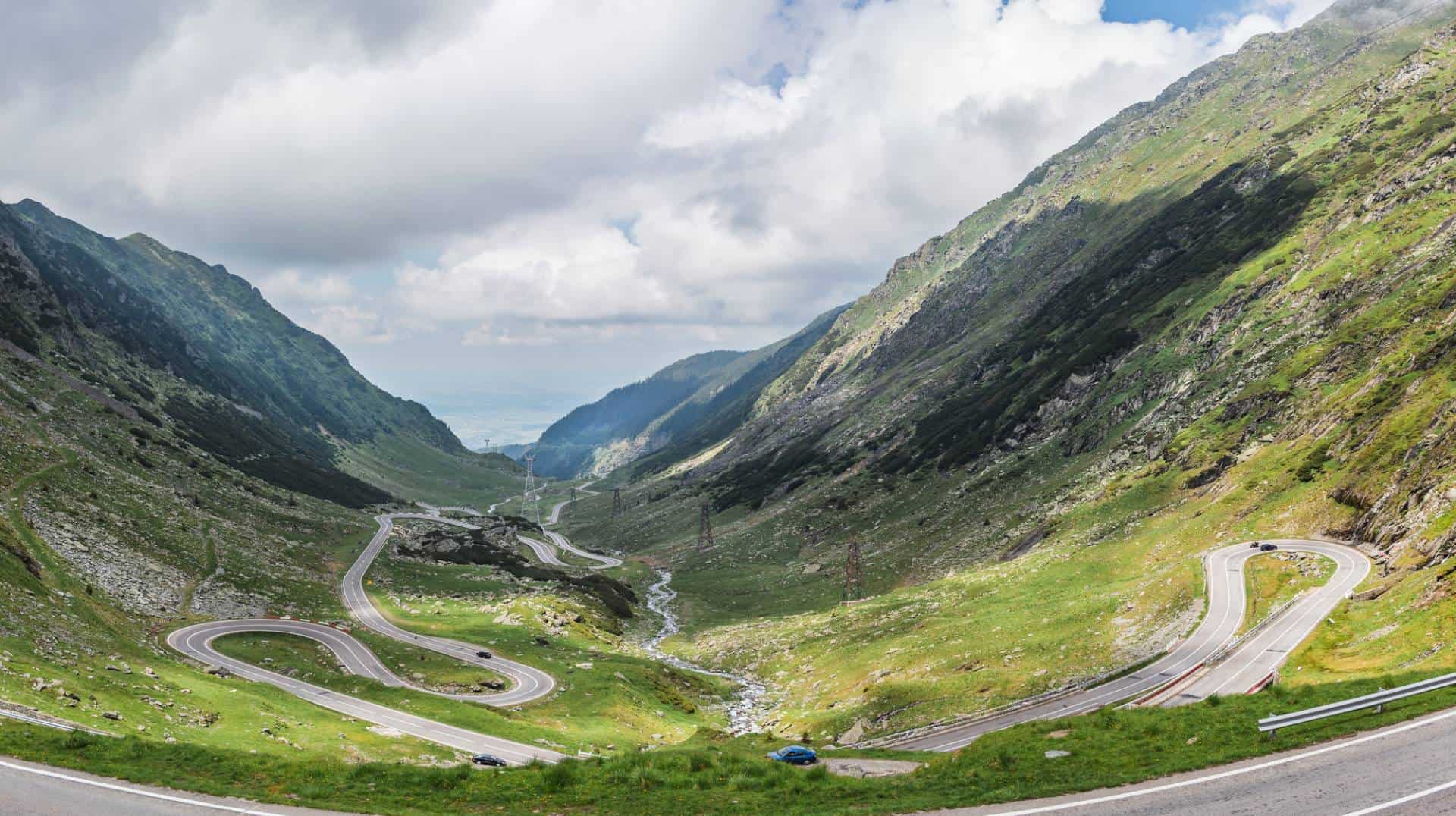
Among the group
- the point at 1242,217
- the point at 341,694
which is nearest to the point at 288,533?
the point at 341,694

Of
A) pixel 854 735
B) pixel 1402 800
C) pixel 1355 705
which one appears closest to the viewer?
pixel 1402 800

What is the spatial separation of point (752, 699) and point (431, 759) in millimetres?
37557

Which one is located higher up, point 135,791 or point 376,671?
point 376,671

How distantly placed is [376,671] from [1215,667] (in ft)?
249

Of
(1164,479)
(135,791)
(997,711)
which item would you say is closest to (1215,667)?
(997,711)

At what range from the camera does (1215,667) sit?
174 ft

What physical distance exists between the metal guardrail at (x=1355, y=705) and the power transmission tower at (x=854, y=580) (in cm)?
8432

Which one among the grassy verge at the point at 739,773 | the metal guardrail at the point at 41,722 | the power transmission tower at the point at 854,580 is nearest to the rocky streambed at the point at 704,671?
the power transmission tower at the point at 854,580

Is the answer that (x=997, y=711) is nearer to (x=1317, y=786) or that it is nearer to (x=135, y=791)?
(x=1317, y=786)

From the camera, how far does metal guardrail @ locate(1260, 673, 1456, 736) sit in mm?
25297

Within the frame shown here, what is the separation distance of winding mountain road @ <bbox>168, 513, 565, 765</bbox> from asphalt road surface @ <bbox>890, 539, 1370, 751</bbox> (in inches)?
1150

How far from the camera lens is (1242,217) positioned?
187 m

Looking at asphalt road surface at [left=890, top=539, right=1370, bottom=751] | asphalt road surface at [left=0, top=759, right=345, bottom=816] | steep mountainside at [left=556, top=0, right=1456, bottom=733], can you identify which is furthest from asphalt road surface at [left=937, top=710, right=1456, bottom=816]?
asphalt road surface at [left=890, top=539, right=1370, bottom=751]

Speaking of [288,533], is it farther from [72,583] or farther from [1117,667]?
[1117,667]
